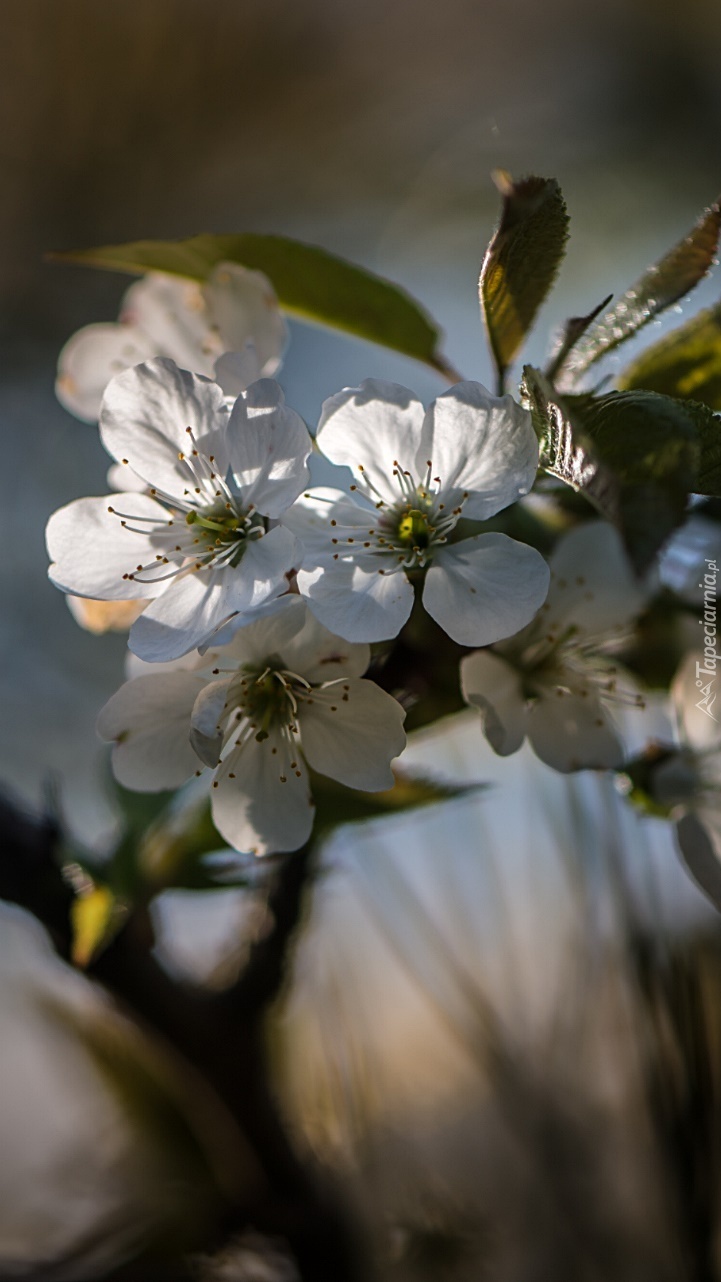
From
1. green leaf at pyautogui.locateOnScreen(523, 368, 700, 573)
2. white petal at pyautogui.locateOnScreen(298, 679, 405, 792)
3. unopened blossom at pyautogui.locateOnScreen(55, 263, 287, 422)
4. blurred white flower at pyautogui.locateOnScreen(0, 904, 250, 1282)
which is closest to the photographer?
green leaf at pyautogui.locateOnScreen(523, 368, 700, 573)

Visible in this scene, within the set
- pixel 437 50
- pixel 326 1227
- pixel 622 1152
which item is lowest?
pixel 622 1152

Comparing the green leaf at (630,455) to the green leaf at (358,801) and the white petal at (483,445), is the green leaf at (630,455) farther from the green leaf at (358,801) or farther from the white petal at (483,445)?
the green leaf at (358,801)

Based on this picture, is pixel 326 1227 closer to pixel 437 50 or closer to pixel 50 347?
pixel 50 347

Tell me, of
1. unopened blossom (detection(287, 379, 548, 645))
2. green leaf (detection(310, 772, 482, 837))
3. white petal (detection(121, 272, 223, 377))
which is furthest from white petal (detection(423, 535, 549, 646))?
white petal (detection(121, 272, 223, 377))

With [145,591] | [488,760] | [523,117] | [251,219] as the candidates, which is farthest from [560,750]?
[251,219]

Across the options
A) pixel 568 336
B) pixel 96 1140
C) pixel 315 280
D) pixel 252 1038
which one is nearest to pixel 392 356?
pixel 315 280

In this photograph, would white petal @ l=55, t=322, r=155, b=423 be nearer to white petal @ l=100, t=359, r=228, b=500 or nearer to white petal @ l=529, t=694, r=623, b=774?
white petal @ l=100, t=359, r=228, b=500
